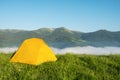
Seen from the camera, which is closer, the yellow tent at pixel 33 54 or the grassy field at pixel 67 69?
the grassy field at pixel 67 69

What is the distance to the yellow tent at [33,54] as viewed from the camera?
22.9 meters

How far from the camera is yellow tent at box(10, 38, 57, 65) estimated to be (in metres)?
22.9

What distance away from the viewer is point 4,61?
22.7 meters

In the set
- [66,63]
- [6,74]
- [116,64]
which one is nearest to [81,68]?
[66,63]

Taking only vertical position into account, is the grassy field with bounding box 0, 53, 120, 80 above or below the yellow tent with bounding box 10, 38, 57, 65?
below

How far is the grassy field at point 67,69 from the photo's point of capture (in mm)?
19750

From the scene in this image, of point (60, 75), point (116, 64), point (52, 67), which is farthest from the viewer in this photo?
point (116, 64)

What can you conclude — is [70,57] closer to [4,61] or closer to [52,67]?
[52,67]

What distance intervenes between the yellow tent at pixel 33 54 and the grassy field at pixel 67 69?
27.2 inches

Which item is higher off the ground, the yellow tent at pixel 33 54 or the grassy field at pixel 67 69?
the yellow tent at pixel 33 54

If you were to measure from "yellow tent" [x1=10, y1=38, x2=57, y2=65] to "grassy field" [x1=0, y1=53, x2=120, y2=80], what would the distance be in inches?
27.2

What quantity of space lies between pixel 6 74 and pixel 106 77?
21.8 ft

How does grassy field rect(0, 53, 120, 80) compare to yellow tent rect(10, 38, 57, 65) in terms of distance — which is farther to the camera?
yellow tent rect(10, 38, 57, 65)

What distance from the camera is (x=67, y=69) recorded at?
2078 centimetres
